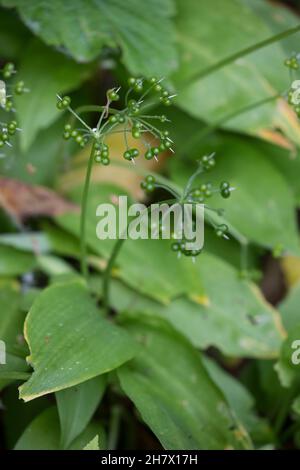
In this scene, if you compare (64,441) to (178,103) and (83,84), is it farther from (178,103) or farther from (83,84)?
(83,84)

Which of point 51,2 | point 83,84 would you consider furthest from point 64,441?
point 83,84

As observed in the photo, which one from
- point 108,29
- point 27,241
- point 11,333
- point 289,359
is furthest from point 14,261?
point 289,359

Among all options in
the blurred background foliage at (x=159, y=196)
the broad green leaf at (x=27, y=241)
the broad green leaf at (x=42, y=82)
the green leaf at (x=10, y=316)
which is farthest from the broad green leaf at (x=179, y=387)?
the broad green leaf at (x=42, y=82)

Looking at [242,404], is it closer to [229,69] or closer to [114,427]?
[114,427]

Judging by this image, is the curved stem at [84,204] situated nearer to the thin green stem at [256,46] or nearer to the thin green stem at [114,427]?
the thin green stem at [114,427]

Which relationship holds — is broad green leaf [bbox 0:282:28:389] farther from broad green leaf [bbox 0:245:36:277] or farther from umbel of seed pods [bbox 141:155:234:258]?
umbel of seed pods [bbox 141:155:234:258]

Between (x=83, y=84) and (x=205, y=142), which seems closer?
(x=205, y=142)
